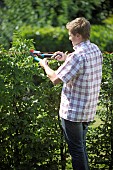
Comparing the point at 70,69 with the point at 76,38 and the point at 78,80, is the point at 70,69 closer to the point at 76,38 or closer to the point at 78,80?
the point at 78,80

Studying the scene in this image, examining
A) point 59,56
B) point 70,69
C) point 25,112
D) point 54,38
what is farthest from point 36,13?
point 70,69

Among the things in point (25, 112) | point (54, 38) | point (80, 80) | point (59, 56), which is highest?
point (54, 38)

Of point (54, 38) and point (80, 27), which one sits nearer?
point (80, 27)

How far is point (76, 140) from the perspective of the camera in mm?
4504

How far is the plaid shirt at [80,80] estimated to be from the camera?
429 centimetres

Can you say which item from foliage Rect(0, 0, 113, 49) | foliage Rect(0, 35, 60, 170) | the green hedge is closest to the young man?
foliage Rect(0, 35, 60, 170)

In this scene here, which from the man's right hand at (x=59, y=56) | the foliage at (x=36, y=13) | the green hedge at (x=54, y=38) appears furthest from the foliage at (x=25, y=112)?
the foliage at (x=36, y=13)

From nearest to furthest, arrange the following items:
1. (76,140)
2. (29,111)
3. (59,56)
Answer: (76,140) → (59,56) → (29,111)

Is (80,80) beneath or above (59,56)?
beneath

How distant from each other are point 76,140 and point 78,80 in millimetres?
509

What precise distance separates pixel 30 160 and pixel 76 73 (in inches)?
51.3

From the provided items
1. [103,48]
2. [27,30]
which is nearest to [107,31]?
[103,48]

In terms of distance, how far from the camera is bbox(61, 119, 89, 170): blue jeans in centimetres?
446

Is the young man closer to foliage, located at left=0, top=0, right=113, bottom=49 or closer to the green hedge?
the green hedge
